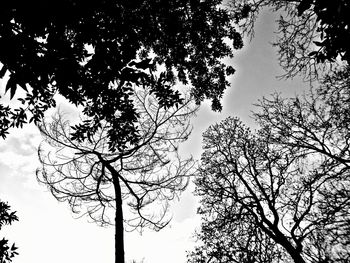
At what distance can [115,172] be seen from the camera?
9.18 meters

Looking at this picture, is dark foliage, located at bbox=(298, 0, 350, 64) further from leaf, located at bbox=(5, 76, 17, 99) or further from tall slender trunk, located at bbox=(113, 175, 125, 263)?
tall slender trunk, located at bbox=(113, 175, 125, 263)

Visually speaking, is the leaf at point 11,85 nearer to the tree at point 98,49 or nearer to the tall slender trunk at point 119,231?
the tree at point 98,49

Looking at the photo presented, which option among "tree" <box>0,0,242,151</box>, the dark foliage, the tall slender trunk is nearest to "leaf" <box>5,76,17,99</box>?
"tree" <box>0,0,242,151</box>

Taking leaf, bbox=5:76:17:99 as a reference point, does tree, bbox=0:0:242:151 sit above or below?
above

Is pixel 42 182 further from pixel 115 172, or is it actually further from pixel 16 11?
pixel 16 11

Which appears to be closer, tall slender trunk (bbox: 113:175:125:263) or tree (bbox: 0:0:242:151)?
tree (bbox: 0:0:242:151)

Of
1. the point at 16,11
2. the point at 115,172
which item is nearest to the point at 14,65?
the point at 16,11

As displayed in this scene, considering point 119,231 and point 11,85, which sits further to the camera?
point 119,231

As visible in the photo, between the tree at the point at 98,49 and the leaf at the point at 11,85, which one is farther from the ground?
the tree at the point at 98,49

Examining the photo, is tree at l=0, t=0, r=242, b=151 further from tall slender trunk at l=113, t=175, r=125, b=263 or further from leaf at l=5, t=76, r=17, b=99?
tall slender trunk at l=113, t=175, r=125, b=263

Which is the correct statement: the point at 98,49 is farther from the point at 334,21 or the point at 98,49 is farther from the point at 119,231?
the point at 119,231

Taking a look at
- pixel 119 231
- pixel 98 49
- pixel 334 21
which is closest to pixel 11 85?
pixel 98 49

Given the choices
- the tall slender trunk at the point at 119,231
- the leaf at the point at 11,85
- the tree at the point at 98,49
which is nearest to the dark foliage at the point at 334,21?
the tree at the point at 98,49

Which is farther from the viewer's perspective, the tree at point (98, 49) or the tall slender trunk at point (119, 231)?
the tall slender trunk at point (119, 231)
